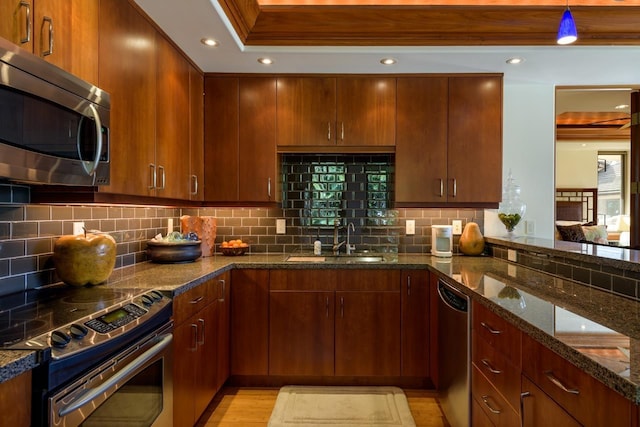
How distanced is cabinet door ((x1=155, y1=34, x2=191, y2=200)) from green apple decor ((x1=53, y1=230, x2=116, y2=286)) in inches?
20.5

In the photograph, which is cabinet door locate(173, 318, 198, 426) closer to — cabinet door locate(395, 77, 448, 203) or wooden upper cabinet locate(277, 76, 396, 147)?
wooden upper cabinet locate(277, 76, 396, 147)

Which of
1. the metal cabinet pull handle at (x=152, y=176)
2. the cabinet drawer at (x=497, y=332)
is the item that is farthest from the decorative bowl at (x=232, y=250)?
the cabinet drawer at (x=497, y=332)

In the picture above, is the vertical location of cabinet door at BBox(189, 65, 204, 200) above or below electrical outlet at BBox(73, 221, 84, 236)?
above

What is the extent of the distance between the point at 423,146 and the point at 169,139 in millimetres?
1833

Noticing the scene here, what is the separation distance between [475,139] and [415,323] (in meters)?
1.46

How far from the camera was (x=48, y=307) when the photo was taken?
1436 mm

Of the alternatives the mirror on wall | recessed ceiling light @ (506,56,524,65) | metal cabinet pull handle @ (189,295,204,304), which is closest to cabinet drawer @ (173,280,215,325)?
metal cabinet pull handle @ (189,295,204,304)

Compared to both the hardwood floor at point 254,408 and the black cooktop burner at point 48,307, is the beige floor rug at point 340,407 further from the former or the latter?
the black cooktop burner at point 48,307

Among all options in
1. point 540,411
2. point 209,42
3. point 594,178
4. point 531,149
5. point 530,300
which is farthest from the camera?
point 594,178

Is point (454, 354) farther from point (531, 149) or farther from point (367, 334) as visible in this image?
point (531, 149)

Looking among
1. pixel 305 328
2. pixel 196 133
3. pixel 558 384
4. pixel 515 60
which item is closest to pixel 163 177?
pixel 196 133

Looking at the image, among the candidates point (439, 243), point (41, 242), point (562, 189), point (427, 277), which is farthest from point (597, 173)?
point (41, 242)

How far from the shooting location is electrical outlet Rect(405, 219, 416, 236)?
319 cm

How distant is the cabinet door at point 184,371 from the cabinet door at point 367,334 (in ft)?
3.32
